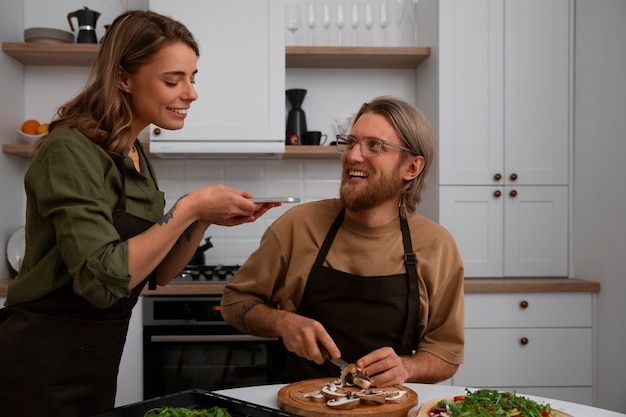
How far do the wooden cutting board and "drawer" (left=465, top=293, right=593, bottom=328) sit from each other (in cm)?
184

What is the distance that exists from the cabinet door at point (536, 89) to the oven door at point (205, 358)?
1.68m

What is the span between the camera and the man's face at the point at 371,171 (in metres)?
2.13

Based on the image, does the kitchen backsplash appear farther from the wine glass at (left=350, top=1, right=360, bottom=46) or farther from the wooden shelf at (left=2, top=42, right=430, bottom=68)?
the wine glass at (left=350, top=1, right=360, bottom=46)

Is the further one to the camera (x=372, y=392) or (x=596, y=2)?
(x=596, y=2)

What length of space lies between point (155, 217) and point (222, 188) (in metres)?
0.29

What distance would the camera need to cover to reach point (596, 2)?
3.38 m

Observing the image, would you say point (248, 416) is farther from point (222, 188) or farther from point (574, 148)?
point (574, 148)

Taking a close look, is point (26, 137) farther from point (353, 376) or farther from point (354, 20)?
point (353, 376)

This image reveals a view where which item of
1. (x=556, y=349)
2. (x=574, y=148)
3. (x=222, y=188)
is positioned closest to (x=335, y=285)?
(x=222, y=188)

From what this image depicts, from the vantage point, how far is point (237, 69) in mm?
3482

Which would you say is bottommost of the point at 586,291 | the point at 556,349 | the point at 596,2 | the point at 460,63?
the point at 556,349

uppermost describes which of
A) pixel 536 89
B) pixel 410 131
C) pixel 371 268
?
pixel 536 89

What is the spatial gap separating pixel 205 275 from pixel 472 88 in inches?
69.4

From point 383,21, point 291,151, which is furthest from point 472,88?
point 291,151
